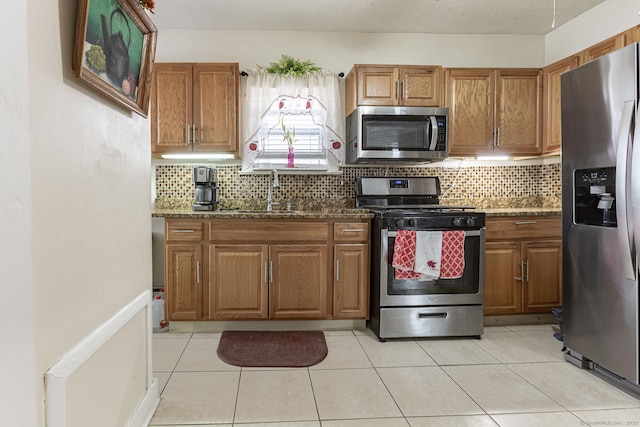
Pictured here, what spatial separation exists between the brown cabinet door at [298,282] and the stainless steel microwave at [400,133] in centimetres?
91

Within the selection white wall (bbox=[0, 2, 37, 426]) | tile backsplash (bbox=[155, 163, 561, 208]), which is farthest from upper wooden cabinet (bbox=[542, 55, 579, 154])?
white wall (bbox=[0, 2, 37, 426])

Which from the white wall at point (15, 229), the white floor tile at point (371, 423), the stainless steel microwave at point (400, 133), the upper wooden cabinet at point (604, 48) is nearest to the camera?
the white wall at point (15, 229)

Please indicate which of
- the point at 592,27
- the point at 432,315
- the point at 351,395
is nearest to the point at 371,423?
the point at 351,395

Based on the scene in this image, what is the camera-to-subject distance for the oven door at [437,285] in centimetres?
279

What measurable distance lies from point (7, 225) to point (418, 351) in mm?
2389

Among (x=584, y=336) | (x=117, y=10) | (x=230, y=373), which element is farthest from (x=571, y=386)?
(x=117, y=10)

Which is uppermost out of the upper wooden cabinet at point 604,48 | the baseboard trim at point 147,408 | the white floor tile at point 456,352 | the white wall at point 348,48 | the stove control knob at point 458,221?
the white wall at point 348,48

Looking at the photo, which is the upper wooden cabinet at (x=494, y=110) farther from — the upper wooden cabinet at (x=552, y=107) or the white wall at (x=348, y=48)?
the white wall at (x=348, y=48)

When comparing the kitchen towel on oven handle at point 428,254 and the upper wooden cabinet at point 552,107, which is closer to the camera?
the kitchen towel on oven handle at point 428,254

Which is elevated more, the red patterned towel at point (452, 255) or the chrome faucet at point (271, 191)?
the chrome faucet at point (271, 191)

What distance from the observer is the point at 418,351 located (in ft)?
8.58

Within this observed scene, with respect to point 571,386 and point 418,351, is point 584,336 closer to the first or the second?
point 571,386

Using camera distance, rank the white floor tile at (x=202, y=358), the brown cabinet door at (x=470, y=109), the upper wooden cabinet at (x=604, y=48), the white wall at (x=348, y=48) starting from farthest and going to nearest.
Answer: the white wall at (x=348, y=48)
the brown cabinet door at (x=470, y=109)
the upper wooden cabinet at (x=604, y=48)
the white floor tile at (x=202, y=358)

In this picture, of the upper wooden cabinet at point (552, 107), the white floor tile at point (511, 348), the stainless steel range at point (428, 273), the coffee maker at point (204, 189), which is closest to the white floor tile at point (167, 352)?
the coffee maker at point (204, 189)
